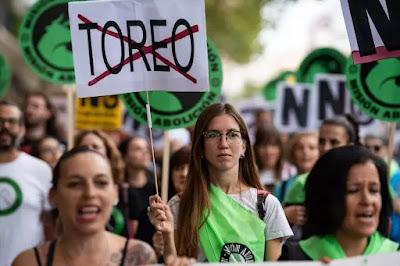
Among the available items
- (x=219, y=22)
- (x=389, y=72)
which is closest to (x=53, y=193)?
(x=389, y=72)

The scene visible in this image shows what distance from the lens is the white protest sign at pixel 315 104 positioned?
10602 millimetres

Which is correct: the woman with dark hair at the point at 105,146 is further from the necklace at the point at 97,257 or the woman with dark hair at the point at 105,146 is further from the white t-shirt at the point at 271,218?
the necklace at the point at 97,257

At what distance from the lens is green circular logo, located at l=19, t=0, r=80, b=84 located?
873 centimetres

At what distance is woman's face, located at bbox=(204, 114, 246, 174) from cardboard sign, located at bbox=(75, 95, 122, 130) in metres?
4.48

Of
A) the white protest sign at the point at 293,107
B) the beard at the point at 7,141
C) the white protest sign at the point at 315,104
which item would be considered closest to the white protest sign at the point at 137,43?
the beard at the point at 7,141

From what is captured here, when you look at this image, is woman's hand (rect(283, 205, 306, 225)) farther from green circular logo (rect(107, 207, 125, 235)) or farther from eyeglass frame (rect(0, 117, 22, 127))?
eyeglass frame (rect(0, 117, 22, 127))

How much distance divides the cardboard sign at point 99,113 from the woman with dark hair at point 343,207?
5.11 m

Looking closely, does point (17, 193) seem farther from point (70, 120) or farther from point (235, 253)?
point (235, 253)

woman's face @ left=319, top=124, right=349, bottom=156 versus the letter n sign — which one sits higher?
the letter n sign

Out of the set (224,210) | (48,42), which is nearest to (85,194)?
(224,210)

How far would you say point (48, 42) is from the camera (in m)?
8.80

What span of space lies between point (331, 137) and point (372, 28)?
7.40 ft

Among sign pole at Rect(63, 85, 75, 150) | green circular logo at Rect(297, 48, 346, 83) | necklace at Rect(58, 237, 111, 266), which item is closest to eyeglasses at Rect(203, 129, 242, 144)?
necklace at Rect(58, 237, 111, 266)

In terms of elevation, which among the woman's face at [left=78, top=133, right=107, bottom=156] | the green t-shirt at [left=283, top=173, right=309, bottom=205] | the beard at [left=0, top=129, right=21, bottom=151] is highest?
the beard at [left=0, top=129, right=21, bottom=151]
